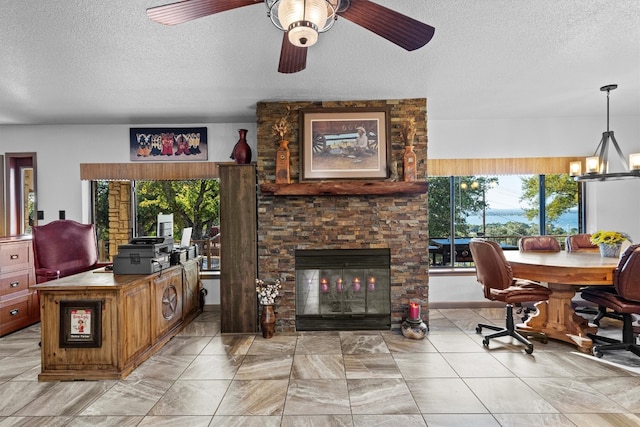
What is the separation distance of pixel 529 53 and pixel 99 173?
16.5 ft

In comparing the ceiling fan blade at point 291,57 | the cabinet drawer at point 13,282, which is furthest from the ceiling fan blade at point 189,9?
the cabinet drawer at point 13,282

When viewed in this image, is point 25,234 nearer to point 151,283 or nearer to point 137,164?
point 137,164

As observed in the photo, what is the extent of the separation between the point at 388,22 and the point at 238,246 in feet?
9.35

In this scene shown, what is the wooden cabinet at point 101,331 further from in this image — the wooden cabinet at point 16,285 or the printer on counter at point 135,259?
the wooden cabinet at point 16,285

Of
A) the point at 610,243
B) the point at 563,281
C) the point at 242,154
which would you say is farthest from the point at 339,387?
the point at 610,243

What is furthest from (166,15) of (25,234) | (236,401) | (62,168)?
(25,234)

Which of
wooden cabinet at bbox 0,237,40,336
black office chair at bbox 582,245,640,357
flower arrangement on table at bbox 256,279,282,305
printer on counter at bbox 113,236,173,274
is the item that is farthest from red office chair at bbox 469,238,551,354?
wooden cabinet at bbox 0,237,40,336

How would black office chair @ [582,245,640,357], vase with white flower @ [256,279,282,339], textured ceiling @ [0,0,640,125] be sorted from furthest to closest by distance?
vase with white flower @ [256,279,282,339] → black office chair @ [582,245,640,357] → textured ceiling @ [0,0,640,125]

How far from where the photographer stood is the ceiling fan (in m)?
1.35

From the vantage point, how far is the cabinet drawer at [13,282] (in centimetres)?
379

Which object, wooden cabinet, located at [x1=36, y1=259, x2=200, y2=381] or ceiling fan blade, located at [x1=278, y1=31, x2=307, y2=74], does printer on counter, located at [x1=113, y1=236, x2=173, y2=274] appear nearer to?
wooden cabinet, located at [x1=36, y1=259, x2=200, y2=381]

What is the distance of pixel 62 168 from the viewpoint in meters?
4.68

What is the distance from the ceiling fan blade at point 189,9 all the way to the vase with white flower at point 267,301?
2807 millimetres

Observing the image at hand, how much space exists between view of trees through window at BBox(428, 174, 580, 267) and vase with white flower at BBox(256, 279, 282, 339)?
2.40 m
